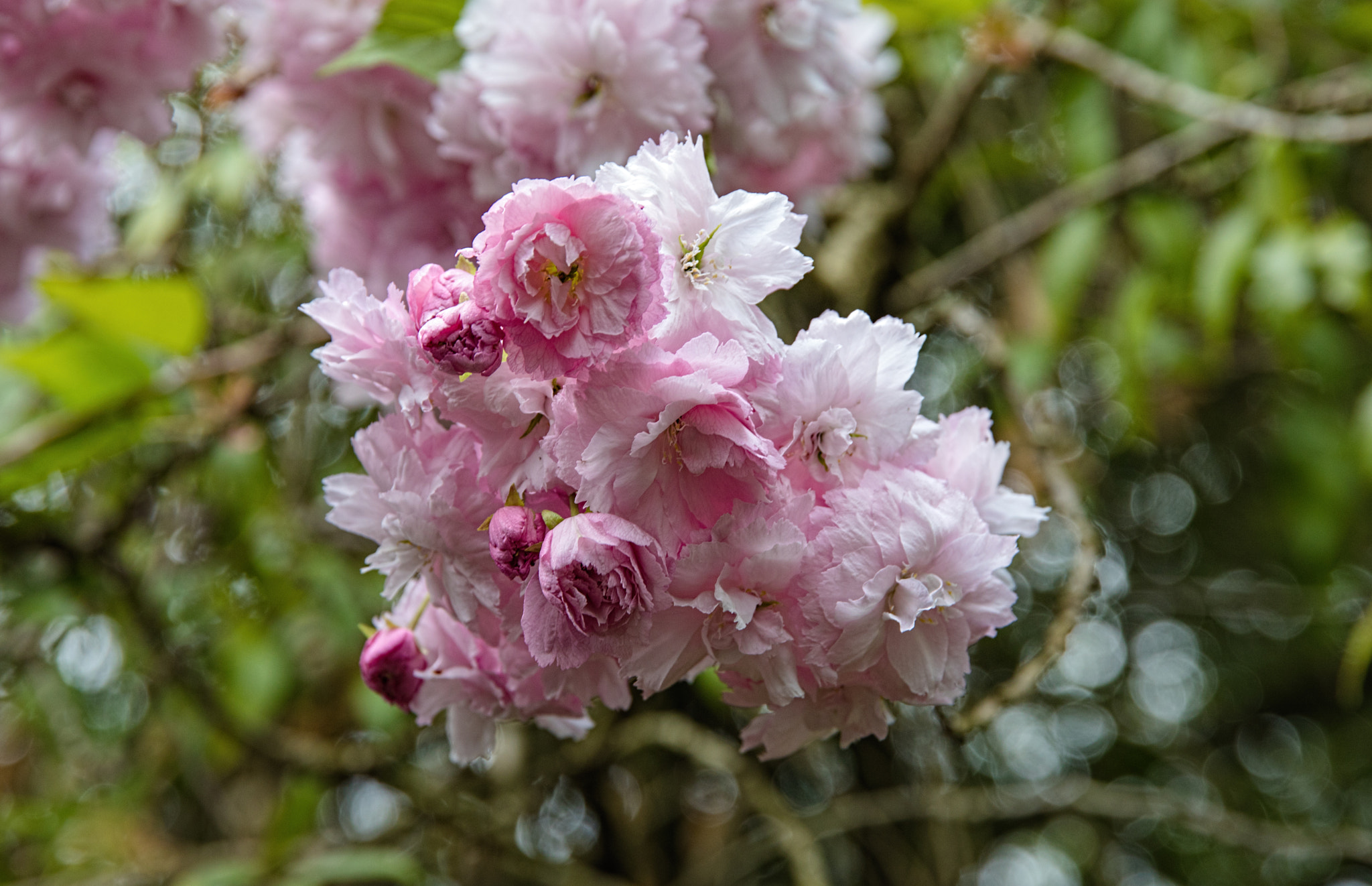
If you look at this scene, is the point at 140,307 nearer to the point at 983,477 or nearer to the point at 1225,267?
the point at 983,477

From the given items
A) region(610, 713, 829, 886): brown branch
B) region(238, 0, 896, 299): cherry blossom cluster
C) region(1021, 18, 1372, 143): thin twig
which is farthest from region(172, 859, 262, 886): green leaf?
region(1021, 18, 1372, 143): thin twig

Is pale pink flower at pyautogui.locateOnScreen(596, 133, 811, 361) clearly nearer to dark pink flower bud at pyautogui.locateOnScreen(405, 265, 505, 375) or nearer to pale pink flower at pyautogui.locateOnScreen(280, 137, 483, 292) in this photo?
dark pink flower bud at pyautogui.locateOnScreen(405, 265, 505, 375)

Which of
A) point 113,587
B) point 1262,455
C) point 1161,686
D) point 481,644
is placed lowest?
point 1161,686

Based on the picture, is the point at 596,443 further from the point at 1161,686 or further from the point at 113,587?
the point at 1161,686

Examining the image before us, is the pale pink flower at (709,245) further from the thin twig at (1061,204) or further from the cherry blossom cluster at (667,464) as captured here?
the thin twig at (1061,204)

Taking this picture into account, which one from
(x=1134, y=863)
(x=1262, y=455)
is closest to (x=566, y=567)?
(x=1262, y=455)
